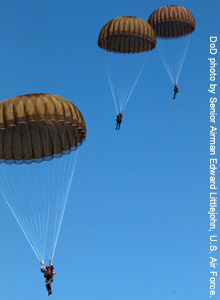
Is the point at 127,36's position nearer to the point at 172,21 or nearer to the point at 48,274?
the point at 172,21

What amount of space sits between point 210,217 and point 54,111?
543 inches

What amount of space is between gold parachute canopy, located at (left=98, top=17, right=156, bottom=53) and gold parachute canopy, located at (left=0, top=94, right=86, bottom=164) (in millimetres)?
10461

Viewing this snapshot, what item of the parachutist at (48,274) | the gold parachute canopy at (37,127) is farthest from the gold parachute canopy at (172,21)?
the parachutist at (48,274)

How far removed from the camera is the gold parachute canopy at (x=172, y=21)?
50072mm

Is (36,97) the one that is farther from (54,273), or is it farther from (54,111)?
(54,273)

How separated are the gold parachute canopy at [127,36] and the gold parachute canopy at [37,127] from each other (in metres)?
10.5

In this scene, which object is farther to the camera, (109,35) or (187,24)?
(187,24)

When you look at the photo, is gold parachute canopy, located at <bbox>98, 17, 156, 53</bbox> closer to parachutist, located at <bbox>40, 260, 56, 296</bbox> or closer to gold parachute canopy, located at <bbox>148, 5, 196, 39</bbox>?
gold parachute canopy, located at <bbox>148, 5, 196, 39</bbox>

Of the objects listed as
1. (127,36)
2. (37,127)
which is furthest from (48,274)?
(127,36)

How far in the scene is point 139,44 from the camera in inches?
1940

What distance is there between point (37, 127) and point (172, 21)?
1881 cm

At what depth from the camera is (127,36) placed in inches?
1953

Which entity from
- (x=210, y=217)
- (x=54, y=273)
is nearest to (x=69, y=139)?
(x=54, y=273)

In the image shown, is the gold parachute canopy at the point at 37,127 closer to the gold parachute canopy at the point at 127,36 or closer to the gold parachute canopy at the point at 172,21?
the gold parachute canopy at the point at 127,36
